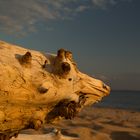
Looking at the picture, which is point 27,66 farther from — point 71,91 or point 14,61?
point 71,91

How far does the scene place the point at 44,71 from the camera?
118 inches

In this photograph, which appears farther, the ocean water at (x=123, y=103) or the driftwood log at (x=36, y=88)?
the ocean water at (x=123, y=103)

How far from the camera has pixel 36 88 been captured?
9.45 ft

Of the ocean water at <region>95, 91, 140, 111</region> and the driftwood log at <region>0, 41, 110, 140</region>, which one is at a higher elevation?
the ocean water at <region>95, 91, 140, 111</region>

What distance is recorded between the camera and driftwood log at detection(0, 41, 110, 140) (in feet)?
8.96

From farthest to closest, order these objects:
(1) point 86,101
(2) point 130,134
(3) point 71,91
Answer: (2) point 130,134 < (1) point 86,101 < (3) point 71,91

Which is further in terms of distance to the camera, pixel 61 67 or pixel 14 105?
pixel 61 67

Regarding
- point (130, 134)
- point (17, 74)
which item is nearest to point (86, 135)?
point (130, 134)

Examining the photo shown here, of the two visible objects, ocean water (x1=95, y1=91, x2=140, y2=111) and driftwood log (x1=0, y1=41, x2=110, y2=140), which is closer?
driftwood log (x1=0, y1=41, x2=110, y2=140)

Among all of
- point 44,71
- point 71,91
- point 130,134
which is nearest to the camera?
point 44,71

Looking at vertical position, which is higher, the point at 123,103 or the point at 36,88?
the point at 123,103

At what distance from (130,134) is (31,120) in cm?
457

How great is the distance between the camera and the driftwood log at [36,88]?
273 cm

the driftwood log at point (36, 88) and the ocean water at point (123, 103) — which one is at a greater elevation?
the ocean water at point (123, 103)
